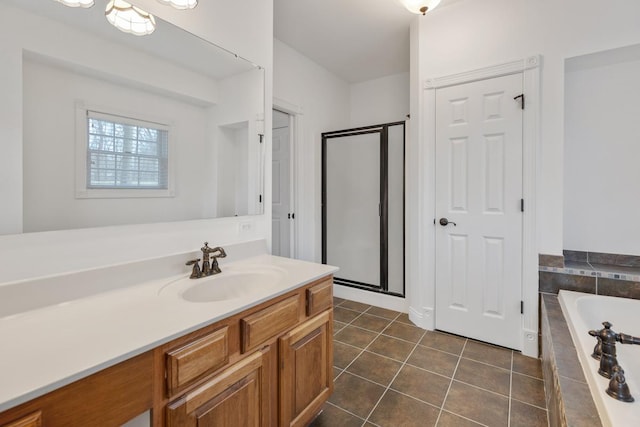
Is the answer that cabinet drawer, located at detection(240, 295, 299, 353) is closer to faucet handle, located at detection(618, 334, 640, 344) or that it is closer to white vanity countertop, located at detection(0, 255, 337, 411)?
white vanity countertop, located at detection(0, 255, 337, 411)

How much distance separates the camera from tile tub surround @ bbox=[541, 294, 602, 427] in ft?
3.39

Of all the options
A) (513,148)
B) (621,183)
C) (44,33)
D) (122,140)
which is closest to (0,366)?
(122,140)

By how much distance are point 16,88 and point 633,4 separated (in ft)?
10.8

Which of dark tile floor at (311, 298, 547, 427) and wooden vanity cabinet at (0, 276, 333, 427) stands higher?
wooden vanity cabinet at (0, 276, 333, 427)

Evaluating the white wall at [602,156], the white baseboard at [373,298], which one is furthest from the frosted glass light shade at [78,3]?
the white baseboard at [373,298]

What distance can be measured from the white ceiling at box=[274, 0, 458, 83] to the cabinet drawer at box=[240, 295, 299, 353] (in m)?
2.35

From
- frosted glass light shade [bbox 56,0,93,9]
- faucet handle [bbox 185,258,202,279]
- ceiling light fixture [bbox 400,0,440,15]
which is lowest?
faucet handle [bbox 185,258,202,279]

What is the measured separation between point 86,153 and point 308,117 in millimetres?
2412

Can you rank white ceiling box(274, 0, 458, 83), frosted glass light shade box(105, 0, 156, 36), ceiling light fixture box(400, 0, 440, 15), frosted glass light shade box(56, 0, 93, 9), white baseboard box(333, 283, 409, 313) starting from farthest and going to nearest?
white baseboard box(333, 283, 409, 313) < white ceiling box(274, 0, 458, 83) < ceiling light fixture box(400, 0, 440, 15) < frosted glass light shade box(105, 0, 156, 36) < frosted glass light shade box(56, 0, 93, 9)

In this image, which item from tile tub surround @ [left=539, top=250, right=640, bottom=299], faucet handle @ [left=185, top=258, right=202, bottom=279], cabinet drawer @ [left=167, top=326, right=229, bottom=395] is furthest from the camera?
tile tub surround @ [left=539, top=250, right=640, bottom=299]

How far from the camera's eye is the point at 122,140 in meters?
1.25

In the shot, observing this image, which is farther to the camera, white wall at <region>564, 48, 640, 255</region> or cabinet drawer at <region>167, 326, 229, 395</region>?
white wall at <region>564, 48, 640, 255</region>

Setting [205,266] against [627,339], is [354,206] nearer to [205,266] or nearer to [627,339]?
[205,266]

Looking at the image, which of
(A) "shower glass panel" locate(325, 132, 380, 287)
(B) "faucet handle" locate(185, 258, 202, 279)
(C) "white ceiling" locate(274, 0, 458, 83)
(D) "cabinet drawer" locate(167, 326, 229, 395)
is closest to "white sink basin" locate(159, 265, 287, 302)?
(B) "faucet handle" locate(185, 258, 202, 279)
